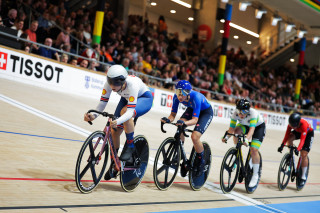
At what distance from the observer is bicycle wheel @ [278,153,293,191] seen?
593cm

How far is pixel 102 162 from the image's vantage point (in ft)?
12.3

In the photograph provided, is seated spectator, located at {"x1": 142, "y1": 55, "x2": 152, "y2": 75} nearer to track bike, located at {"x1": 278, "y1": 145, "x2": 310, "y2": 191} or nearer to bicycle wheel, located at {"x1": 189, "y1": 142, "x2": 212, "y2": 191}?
track bike, located at {"x1": 278, "y1": 145, "x2": 310, "y2": 191}

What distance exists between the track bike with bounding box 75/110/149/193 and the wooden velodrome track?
4.2 inches

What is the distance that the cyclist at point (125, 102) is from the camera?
3.42 metres

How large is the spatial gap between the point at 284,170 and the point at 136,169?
3025mm

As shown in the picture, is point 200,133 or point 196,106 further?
point 200,133

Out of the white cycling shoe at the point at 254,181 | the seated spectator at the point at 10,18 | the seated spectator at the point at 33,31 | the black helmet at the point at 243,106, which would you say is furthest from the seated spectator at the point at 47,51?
the white cycling shoe at the point at 254,181

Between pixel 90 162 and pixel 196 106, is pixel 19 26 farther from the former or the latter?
pixel 90 162

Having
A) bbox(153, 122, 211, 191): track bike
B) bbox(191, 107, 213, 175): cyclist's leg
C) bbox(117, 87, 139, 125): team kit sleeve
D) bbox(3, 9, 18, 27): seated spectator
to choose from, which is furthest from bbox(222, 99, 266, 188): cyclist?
bbox(3, 9, 18, 27): seated spectator

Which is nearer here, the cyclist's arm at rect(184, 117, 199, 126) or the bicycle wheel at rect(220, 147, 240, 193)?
the cyclist's arm at rect(184, 117, 199, 126)

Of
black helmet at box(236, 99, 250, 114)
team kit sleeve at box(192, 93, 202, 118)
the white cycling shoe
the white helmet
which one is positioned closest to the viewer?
the white helmet

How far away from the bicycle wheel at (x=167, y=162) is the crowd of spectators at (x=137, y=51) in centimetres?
606

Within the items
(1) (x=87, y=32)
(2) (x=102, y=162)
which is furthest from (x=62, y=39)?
(2) (x=102, y=162)

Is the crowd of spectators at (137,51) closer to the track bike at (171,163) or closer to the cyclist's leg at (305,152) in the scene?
the track bike at (171,163)
